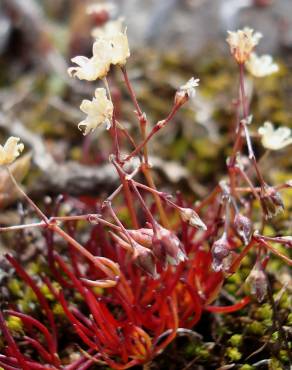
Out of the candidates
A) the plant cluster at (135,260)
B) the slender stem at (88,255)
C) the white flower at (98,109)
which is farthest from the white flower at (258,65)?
the slender stem at (88,255)

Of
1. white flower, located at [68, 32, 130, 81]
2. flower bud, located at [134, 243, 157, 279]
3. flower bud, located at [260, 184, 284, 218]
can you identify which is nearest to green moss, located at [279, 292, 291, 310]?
flower bud, located at [260, 184, 284, 218]

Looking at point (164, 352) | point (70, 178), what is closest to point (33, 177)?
point (70, 178)

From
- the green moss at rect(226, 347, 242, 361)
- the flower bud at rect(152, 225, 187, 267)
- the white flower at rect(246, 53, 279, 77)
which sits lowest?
the green moss at rect(226, 347, 242, 361)

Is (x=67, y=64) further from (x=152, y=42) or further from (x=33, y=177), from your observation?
(x=33, y=177)

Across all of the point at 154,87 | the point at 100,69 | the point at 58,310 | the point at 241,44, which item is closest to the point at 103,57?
the point at 100,69

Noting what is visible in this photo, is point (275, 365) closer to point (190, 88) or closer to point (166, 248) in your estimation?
point (166, 248)

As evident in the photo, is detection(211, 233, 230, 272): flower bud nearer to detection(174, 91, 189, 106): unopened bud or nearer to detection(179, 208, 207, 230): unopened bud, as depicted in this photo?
detection(179, 208, 207, 230): unopened bud
